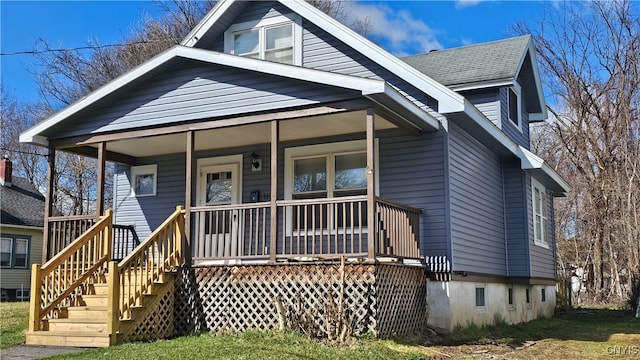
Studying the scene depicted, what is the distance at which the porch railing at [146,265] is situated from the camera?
10016 mm

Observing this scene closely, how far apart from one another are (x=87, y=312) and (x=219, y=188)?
183 inches

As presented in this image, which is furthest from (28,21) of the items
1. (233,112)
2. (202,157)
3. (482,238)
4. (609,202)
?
(609,202)

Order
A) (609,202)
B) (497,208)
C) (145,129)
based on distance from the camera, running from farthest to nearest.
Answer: (609,202), (497,208), (145,129)

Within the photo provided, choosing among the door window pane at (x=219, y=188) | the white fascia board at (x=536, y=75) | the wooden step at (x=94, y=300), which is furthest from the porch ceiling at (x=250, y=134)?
the white fascia board at (x=536, y=75)

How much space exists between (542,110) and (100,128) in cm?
1220

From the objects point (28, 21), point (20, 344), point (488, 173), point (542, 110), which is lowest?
point (20, 344)

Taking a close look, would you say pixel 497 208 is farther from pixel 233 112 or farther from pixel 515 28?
pixel 515 28

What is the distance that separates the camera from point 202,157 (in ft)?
47.7

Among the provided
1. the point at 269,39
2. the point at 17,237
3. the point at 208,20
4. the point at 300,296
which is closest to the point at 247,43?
the point at 269,39

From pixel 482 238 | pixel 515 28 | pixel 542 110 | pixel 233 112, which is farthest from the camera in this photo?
pixel 515 28

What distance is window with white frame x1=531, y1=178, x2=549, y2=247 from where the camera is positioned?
52.9ft

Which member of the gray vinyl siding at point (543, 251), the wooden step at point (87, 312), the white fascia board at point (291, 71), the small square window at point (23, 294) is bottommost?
the small square window at point (23, 294)

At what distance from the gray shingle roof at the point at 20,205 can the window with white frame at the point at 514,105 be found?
19.6 m

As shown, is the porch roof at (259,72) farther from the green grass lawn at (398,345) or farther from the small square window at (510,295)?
the small square window at (510,295)
